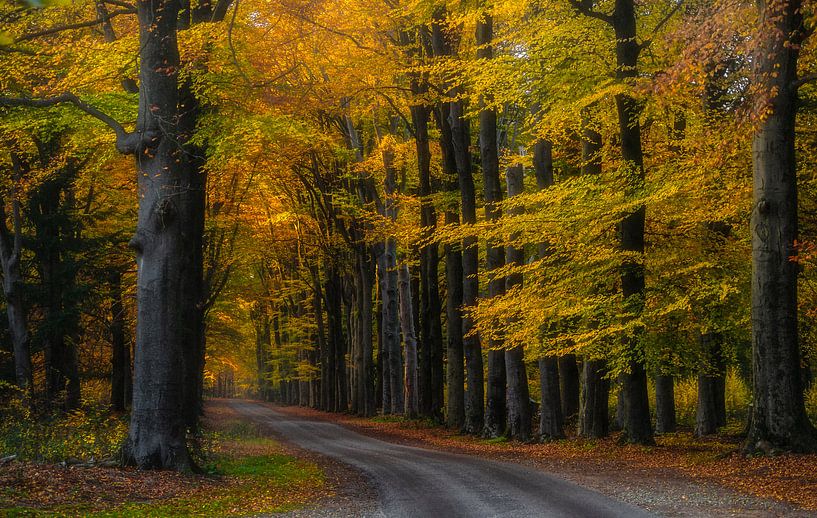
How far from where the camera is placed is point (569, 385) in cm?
2964

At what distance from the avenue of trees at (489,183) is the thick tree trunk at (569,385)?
0.44ft

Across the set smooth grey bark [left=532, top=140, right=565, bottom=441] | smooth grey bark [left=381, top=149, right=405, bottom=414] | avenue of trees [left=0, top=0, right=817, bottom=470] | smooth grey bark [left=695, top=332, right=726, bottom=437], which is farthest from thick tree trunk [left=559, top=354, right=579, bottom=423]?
smooth grey bark [left=381, top=149, right=405, bottom=414]

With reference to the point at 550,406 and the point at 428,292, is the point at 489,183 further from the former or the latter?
the point at 428,292

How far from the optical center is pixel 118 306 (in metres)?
34.5

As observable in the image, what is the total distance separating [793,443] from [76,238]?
22.9 m

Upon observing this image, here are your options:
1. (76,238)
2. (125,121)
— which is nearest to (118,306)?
(76,238)

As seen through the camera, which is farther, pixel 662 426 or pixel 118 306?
pixel 118 306

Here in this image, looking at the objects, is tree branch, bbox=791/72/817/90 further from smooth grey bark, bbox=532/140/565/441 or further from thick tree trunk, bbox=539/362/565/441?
thick tree trunk, bbox=539/362/565/441

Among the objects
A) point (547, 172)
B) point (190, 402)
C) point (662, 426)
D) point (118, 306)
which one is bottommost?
point (662, 426)

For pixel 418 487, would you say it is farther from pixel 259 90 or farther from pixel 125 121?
pixel 125 121

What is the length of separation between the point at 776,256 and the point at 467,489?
7.07 m

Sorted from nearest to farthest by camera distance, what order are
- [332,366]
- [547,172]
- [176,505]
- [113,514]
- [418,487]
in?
[113,514] → [176,505] → [418,487] → [547,172] → [332,366]

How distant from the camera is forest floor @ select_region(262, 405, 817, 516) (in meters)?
10.8

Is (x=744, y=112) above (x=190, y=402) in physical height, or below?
above
